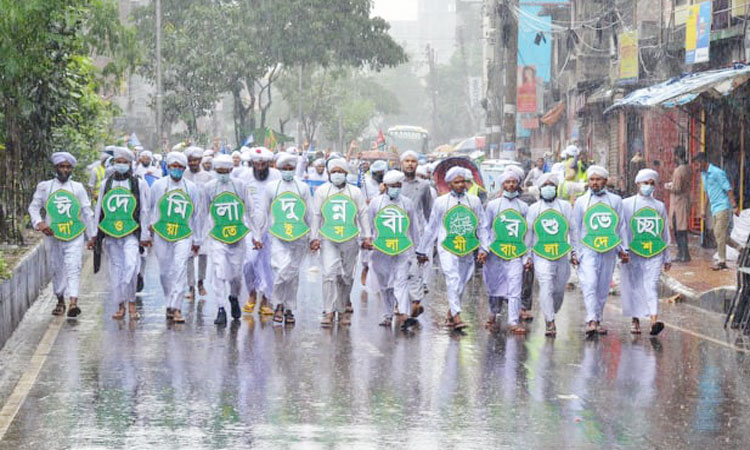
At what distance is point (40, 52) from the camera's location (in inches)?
672

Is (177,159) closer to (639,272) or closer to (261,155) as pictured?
(261,155)

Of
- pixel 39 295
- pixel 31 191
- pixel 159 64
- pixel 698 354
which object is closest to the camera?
pixel 698 354

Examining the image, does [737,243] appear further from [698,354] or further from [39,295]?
[39,295]

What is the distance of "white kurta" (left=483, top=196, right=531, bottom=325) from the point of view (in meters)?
14.2

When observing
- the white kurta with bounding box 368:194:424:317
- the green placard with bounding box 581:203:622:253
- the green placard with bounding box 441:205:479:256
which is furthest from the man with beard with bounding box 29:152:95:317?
the green placard with bounding box 581:203:622:253

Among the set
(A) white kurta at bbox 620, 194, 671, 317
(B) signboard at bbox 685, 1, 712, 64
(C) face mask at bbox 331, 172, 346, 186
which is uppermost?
(B) signboard at bbox 685, 1, 712, 64

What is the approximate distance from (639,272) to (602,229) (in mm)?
666

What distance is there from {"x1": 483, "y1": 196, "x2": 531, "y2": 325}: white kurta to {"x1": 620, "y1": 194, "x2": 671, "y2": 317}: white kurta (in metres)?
1.01

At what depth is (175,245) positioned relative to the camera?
48.3 feet

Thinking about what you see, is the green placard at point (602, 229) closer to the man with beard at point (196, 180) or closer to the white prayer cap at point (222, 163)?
the white prayer cap at point (222, 163)

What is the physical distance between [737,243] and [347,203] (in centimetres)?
583

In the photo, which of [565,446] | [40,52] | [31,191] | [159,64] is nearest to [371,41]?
[159,64]

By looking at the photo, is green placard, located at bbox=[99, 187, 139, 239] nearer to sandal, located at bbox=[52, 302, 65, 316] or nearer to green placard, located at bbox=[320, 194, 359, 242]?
sandal, located at bbox=[52, 302, 65, 316]

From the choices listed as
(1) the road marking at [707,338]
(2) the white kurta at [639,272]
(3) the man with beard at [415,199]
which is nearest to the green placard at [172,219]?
(3) the man with beard at [415,199]
